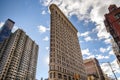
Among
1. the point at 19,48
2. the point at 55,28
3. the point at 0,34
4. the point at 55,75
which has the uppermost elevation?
the point at 0,34

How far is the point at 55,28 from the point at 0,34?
147061 millimetres

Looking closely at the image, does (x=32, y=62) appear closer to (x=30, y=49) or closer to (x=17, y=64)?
(x=30, y=49)

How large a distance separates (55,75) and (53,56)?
992 centimetres

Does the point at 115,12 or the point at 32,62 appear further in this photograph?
the point at 32,62

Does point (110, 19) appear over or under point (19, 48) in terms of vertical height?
under

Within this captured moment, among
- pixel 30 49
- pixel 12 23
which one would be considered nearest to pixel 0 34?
pixel 12 23

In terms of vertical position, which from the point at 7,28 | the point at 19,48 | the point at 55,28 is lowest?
the point at 55,28

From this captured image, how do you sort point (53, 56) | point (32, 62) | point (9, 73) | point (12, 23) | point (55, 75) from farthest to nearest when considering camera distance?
point (12, 23) → point (32, 62) → point (9, 73) → point (53, 56) → point (55, 75)

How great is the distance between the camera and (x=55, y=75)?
47.8 meters

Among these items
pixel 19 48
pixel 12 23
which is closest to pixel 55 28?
pixel 19 48

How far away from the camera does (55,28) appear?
6619 cm

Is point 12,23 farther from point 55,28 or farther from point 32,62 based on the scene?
point 55,28

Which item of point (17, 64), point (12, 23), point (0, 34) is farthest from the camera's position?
point (12, 23)

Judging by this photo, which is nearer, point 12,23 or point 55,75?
point 55,75
